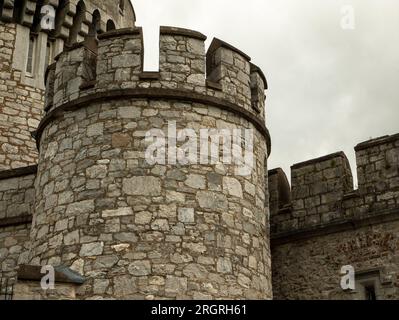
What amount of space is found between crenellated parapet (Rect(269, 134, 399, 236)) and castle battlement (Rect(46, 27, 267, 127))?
52.2 inches

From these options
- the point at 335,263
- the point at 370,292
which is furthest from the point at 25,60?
the point at 370,292

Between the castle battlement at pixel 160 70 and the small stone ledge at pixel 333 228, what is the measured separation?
1682 millimetres

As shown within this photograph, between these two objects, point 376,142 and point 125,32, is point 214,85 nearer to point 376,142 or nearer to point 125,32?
point 125,32

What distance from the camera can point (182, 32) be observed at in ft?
31.3

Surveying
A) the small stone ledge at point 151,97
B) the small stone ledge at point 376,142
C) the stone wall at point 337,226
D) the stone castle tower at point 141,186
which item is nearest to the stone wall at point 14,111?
the stone castle tower at point 141,186

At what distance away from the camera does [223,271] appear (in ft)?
28.2

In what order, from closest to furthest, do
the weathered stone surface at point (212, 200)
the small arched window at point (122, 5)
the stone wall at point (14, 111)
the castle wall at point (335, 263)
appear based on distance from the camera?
1. the weathered stone surface at point (212, 200)
2. the castle wall at point (335, 263)
3. the stone wall at point (14, 111)
4. the small arched window at point (122, 5)

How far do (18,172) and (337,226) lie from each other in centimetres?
461

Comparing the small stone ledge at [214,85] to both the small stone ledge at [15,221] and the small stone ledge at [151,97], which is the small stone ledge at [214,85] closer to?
the small stone ledge at [151,97]

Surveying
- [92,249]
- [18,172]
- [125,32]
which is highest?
[125,32]

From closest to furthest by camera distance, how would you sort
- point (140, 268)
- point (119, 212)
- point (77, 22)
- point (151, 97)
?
point (140, 268) < point (119, 212) < point (151, 97) < point (77, 22)

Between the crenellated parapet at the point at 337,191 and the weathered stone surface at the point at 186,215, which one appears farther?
the crenellated parapet at the point at 337,191

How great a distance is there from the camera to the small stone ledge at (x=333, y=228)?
9.85m

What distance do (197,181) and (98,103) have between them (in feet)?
5.21
